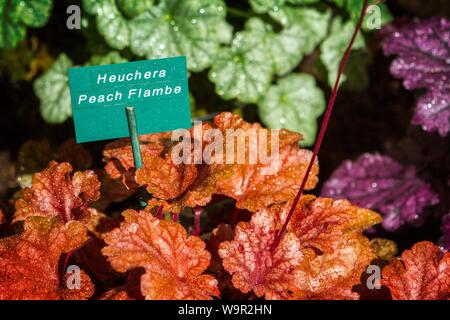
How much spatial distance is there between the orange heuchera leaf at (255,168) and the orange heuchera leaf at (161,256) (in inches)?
4.1

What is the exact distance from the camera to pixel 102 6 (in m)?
1.71

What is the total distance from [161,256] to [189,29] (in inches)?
34.6

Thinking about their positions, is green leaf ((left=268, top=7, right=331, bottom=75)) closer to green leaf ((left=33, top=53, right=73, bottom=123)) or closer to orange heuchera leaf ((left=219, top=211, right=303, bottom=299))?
green leaf ((left=33, top=53, right=73, bottom=123))

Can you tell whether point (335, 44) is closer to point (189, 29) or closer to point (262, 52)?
point (262, 52)

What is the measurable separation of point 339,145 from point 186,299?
1.46 m

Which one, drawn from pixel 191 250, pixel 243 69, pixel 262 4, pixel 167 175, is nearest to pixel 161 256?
pixel 191 250

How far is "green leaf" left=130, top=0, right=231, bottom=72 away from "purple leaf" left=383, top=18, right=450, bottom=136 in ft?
1.85

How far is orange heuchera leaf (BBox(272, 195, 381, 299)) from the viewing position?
121 centimetres

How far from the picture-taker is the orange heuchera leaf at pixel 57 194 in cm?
131

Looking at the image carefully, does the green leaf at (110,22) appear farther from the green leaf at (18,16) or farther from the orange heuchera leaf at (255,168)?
the orange heuchera leaf at (255,168)

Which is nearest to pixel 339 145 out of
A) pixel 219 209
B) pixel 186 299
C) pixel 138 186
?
pixel 219 209

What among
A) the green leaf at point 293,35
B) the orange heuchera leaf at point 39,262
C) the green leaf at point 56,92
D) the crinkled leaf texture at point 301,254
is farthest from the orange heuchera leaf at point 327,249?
the green leaf at point 56,92

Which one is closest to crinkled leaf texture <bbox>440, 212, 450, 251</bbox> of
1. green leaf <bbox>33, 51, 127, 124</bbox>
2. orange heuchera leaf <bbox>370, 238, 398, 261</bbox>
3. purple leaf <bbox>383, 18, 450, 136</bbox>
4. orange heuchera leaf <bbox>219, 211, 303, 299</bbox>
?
orange heuchera leaf <bbox>370, 238, 398, 261</bbox>

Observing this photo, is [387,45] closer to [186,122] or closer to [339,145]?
[339,145]
